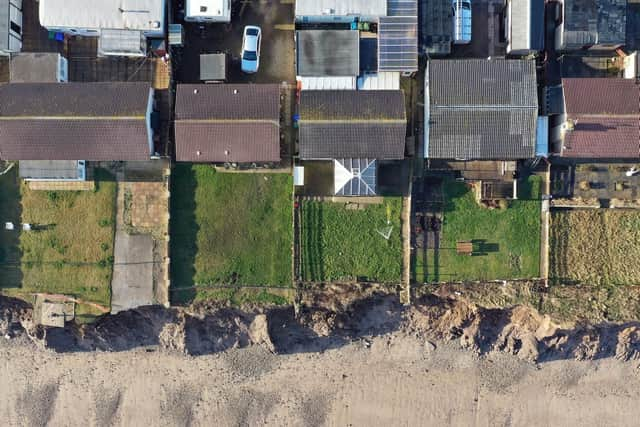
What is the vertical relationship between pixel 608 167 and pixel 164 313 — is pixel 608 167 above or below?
above

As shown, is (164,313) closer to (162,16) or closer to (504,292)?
(162,16)

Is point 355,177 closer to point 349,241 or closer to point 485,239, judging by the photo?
point 349,241

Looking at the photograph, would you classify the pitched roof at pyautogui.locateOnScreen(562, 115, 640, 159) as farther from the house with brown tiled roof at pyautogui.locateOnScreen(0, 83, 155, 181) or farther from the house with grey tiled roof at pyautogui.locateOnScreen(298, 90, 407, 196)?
the house with brown tiled roof at pyautogui.locateOnScreen(0, 83, 155, 181)

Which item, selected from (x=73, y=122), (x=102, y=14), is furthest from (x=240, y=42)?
(x=73, y=122)

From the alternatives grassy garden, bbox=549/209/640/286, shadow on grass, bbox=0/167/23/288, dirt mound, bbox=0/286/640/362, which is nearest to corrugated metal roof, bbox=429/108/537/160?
grassy garden, bbox=549/209/640/286

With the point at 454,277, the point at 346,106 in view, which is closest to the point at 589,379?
the point at 454,277

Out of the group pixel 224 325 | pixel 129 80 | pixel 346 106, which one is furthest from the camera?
pixel 224 325
